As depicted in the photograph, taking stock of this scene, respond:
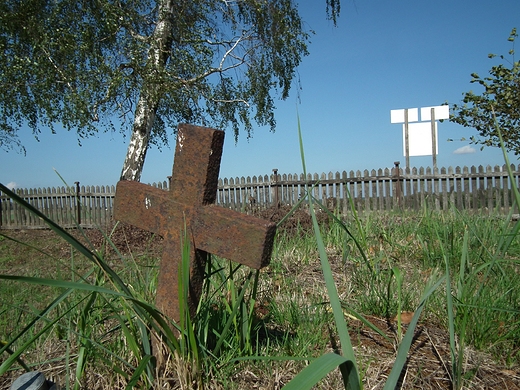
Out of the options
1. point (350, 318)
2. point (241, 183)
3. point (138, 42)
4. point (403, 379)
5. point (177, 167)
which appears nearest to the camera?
point (403, 379)

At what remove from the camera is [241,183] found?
1330cm

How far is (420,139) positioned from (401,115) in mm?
935

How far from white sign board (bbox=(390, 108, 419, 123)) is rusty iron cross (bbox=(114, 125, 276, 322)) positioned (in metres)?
12.4

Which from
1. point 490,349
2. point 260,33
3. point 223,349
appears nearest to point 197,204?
point 223,349

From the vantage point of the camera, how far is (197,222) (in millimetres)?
1519

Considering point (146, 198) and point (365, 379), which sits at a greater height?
point (146, 198)

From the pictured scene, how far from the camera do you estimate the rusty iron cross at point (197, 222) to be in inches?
56.1

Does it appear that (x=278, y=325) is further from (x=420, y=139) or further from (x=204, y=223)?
(x=420, y=139)

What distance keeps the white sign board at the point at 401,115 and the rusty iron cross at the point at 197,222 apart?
1242 cm

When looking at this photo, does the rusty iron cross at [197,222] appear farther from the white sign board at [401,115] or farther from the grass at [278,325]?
the white sign board at [401,115]

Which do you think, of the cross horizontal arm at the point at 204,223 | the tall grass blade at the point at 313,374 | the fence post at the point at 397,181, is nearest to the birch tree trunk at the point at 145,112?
the fence post at the point at 397,181

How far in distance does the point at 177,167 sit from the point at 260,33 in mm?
13197

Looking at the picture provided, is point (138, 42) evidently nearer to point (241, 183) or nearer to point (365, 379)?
point (241, 183)

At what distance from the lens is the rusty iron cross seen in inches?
56.1
